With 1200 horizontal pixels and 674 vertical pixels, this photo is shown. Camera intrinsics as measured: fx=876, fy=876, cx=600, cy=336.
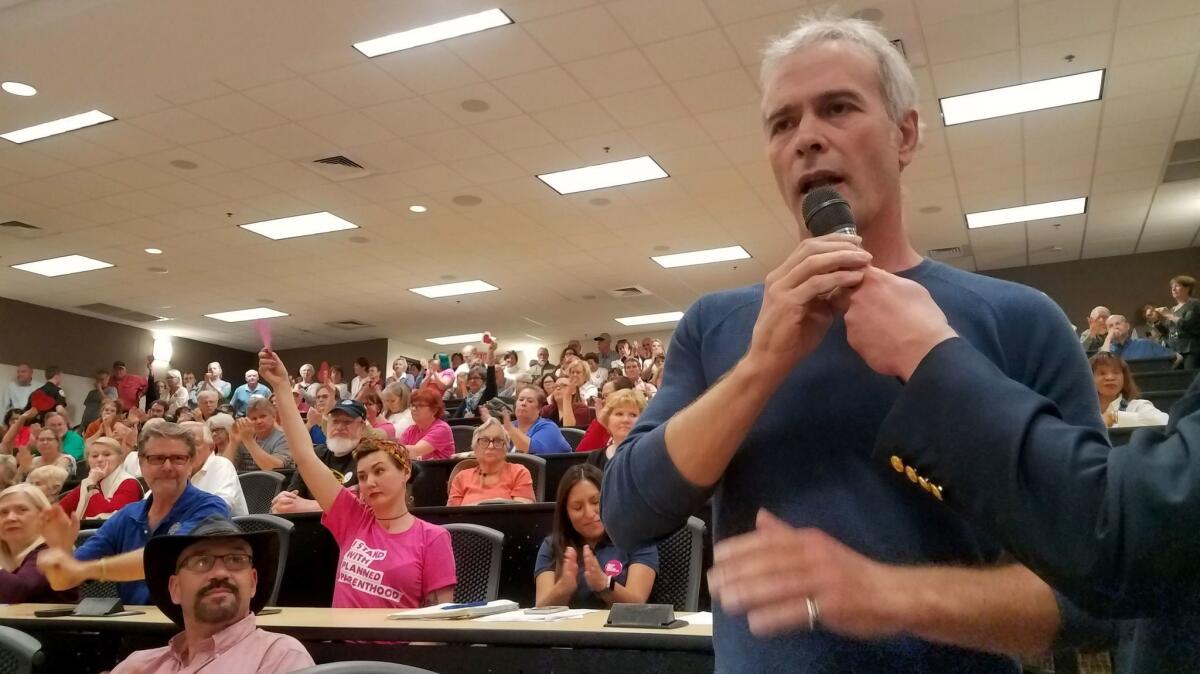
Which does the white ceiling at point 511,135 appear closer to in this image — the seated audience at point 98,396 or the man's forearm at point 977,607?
the seated audience at point 98,396

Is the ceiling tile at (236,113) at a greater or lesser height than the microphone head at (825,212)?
greater

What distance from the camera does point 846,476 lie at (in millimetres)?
652

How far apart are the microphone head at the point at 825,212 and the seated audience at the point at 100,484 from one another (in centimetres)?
538

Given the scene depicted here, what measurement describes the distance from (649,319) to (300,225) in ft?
20.6

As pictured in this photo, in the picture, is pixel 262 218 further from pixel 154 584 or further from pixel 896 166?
pixel 896 166

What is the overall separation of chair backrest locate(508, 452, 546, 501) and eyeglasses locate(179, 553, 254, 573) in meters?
2.26

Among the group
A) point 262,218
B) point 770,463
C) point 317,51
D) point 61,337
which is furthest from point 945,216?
point 61,337

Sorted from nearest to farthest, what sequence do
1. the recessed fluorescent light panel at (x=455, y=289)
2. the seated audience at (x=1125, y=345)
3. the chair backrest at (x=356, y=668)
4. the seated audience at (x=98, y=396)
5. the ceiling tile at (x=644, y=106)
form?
the chair backrest at (x=356, y=668) → the ceiling tile at (x=644, y=106) → the seated audience at (x=1125, y=345) → the seated audience at (x=98, y=396) → the recessed fluorescent light panel at (x=455, y=289)

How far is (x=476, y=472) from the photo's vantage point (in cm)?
441

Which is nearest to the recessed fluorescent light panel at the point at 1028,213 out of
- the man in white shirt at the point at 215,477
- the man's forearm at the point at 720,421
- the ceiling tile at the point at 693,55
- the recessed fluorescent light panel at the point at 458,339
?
the ceiling tile at the point at 693,55

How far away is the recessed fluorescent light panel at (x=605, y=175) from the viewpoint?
723 centimetres

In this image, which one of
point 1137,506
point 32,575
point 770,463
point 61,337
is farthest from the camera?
point 61,337

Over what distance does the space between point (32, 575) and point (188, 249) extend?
680 centimetres

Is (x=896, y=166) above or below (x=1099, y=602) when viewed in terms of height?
above
